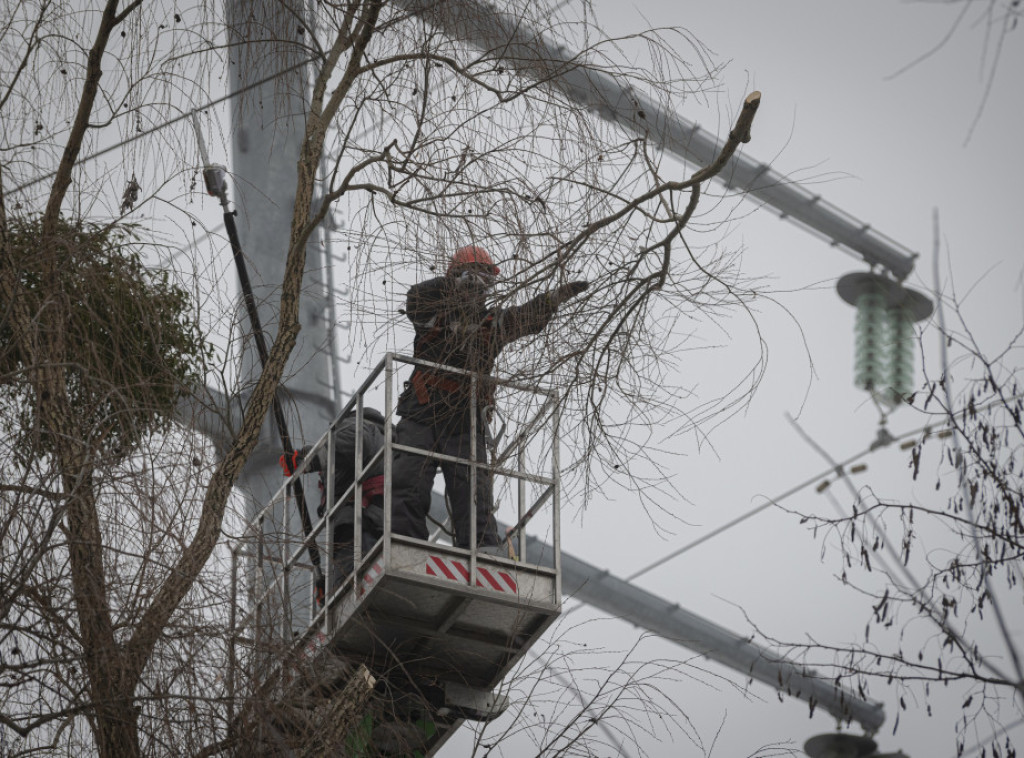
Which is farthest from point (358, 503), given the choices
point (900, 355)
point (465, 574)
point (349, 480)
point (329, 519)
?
point (900, 355)

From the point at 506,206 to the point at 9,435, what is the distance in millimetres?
2269

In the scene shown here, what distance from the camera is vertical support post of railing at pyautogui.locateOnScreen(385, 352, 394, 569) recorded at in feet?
28.3

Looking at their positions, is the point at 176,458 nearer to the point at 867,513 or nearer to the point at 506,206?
the point at 506,206

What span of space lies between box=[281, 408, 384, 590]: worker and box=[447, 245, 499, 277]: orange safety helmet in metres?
1.59

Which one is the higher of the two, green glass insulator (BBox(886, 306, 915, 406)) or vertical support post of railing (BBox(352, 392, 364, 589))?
green glass insulator (BBox(886, 306, 915, 406))

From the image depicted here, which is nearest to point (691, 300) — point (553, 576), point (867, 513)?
point (867, 513)

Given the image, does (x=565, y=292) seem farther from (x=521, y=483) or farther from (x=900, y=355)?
(x=900, y=355)

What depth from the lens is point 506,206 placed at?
7.70 metres

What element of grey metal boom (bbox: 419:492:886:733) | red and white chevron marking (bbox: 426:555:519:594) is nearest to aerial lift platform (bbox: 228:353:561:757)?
red and white chevron marking (bbox: 426:555:519:594)

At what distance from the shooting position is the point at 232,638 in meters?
6.87

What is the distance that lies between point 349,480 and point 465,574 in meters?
1.28

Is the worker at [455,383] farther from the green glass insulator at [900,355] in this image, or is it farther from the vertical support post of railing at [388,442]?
the green glass insulator at [900,355]

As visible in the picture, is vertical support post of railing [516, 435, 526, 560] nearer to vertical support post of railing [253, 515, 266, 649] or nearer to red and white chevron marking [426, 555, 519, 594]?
red and white chevron marking [426, 555, 519, 594]

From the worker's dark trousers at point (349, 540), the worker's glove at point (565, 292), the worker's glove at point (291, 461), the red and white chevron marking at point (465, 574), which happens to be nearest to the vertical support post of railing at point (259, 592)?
the worker's glove at point (565, 292)
